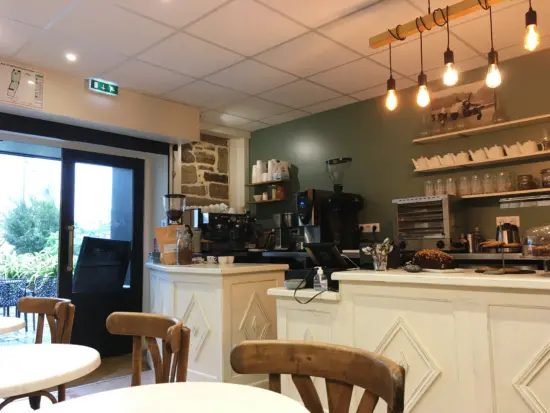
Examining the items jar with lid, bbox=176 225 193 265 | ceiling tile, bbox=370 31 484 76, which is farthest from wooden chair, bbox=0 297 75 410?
ceiling tile, bbox=370 31 484 76

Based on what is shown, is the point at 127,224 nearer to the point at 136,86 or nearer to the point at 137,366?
the point at 136,86

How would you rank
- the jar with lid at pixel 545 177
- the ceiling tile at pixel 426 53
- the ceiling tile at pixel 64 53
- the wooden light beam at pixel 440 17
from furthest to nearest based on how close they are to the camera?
the jar with lid at pixel 545 177 < the ceiling tile at pixel 426 53 < the ceiling tile at pixel 64 53 < the wooden light beam at pixel 440 17

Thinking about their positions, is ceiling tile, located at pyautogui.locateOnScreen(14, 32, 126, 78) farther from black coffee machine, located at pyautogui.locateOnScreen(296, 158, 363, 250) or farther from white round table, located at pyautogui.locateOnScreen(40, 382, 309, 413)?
white round table, located at pyautogui.locateOnScreen(40, 382, 309, 413)

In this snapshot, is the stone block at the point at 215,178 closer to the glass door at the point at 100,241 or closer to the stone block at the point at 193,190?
the stone block at the point at 193,190

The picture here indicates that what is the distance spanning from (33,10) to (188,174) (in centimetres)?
277

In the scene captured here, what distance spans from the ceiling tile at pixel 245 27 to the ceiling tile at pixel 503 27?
133cm

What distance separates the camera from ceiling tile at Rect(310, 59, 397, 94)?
426 centimetres

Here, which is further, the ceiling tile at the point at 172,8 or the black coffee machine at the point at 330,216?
the black coffee machine at the point at 330,216

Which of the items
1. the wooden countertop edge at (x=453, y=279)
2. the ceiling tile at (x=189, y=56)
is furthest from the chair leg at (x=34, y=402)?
the ceiling tile at (x=189, y=56)

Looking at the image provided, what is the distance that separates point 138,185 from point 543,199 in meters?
4.30

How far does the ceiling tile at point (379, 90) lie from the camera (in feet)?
15.4

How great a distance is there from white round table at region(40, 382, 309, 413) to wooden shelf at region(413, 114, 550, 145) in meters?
3.76

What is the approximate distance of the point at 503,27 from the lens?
3.58 metres

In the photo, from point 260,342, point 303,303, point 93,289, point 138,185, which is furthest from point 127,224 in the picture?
point 260,342
